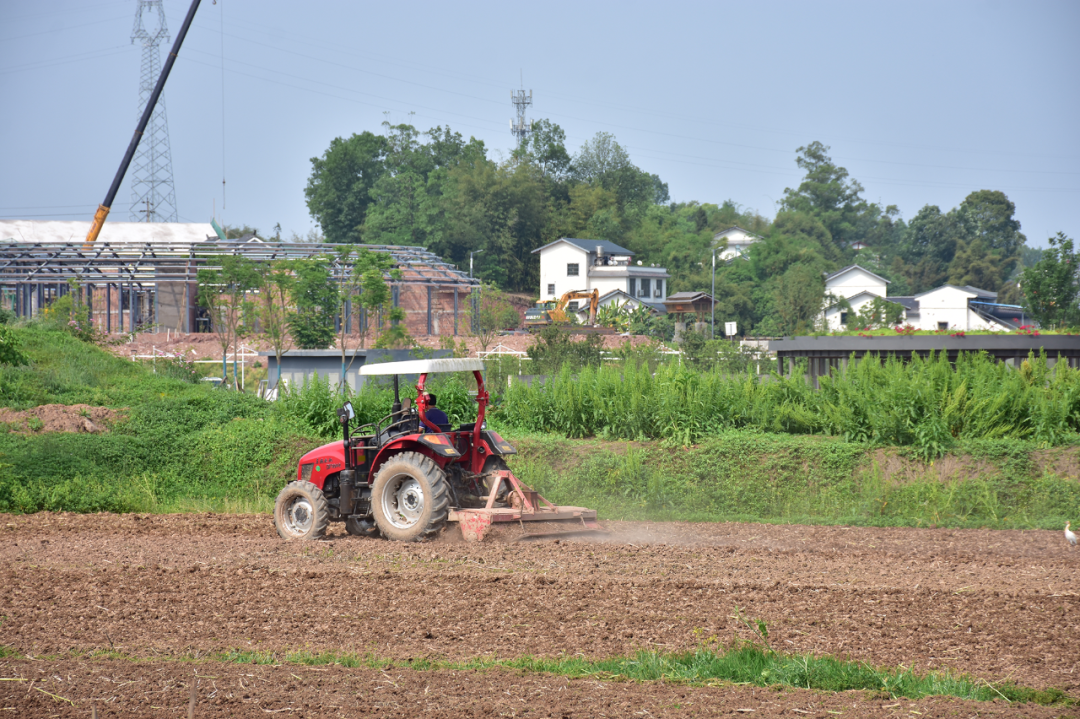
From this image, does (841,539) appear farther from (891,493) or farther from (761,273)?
(761,273)

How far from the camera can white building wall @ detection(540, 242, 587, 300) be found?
84137 mm

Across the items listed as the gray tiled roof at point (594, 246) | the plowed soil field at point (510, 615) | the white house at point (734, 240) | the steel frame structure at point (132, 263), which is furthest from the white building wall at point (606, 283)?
the plowed soil field at point (510, 615)

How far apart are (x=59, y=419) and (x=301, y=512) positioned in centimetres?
792

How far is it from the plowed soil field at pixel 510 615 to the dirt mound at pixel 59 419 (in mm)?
6061

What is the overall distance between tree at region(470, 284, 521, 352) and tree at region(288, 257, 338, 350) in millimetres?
8430

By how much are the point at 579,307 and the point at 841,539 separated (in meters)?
57.9

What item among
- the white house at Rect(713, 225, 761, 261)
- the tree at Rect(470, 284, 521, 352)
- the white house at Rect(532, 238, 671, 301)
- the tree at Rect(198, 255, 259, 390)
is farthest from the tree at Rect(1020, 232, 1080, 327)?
the white house at Rect(713, 225, 761, 261)

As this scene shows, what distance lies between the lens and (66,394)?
2008cm

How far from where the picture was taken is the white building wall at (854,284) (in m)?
77.1

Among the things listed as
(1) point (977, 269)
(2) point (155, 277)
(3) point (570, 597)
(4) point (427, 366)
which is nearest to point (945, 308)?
(1) point (977, 269)

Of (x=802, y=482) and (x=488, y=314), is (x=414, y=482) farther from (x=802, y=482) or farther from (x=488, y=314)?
(x=488, y=314)

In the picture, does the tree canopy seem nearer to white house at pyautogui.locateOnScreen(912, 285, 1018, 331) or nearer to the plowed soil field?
white house at pyautogui.locateOnScreen(912, 285, 1018, 331)

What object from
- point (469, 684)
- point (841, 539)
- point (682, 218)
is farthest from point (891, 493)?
point (682, 218)

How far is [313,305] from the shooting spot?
31.7 m
